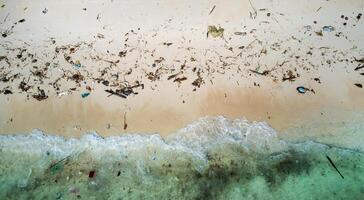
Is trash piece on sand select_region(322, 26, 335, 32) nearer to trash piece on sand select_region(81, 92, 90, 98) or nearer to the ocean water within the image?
the ocean water

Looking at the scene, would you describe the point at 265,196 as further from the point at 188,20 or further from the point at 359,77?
the point at 188,20

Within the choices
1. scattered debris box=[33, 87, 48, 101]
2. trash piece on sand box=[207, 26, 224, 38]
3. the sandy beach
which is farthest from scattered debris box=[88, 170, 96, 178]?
trash piece on sand box=[207, 26, 224, 38]

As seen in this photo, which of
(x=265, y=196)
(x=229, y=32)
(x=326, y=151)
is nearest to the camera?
(x=265, y=196)

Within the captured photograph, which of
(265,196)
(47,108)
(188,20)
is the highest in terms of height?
(188,20)

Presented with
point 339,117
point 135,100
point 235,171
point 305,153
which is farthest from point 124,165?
point 339,117

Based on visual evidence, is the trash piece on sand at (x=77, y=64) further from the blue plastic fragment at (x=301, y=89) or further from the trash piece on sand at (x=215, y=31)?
the blue plastic fragment at (x=301, y=89)

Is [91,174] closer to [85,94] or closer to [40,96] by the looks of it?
[85,94]
